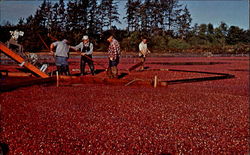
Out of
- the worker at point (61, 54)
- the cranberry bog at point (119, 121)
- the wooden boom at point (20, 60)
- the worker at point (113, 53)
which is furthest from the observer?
the worker at point (113, 53)

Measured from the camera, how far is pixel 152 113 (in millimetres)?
6320

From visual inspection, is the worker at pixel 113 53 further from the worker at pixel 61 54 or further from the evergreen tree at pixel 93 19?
the evergreen tree at pixel 93 19

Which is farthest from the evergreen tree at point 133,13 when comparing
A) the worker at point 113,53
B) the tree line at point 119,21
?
the worker at point 113,53

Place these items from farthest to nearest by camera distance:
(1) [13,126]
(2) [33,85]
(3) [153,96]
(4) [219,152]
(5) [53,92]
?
(2) [33,85] → (5) [53,92] → (3) [153,96] → (1) [13,126] → (4) [219,152]

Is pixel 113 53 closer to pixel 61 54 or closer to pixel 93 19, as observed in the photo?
pixel 61 54

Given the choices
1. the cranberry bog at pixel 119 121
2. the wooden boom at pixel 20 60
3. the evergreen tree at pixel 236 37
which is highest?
the evergreen tree at pixel 236 37

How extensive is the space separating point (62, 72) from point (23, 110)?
595cm

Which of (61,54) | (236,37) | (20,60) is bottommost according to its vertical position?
(20,60)

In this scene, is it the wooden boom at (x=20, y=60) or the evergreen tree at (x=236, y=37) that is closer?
the wooden boom at (x=20, y=60)

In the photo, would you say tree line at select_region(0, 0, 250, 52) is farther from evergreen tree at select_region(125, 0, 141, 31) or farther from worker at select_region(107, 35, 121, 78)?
worker at select_region(107, 35, 121, 78)

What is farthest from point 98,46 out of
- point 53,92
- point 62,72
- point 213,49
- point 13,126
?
point 13,126

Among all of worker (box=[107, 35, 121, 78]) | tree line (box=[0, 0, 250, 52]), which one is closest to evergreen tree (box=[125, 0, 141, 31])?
tree line (box=[0, 0, 250, 52])

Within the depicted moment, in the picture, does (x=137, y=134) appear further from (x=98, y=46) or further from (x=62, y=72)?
(x=98, y=46)

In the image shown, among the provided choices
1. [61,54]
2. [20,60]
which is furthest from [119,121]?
[61,54]
